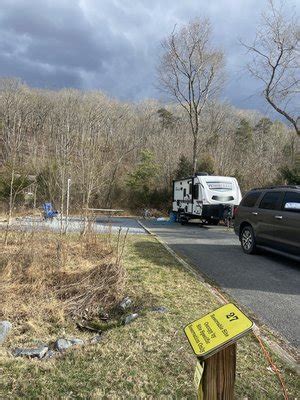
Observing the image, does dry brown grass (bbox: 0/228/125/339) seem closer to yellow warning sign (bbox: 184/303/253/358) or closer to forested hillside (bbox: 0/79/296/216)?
yellow warning sign (bbox: 184/303/253/358)

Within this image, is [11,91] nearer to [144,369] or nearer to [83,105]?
[83,105]

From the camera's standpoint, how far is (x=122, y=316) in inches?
219

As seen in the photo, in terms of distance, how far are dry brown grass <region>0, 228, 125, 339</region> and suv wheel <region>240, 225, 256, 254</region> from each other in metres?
4.39

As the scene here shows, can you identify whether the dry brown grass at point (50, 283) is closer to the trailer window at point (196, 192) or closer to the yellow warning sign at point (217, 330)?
the yellow warning sign at point (217, 330)

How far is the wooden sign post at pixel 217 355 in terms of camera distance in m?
1.96

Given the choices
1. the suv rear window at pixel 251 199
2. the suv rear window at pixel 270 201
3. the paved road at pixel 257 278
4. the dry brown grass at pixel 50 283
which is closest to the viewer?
the dry brown grass at pixel 50 283

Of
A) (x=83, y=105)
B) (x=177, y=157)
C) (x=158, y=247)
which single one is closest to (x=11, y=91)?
(x=83, y=105)

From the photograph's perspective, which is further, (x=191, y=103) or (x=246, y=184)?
(x=191, y=103)

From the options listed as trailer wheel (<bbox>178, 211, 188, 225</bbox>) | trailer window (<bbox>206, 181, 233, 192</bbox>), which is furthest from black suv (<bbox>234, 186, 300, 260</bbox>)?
trailer wheel (<bbox>178, 211, 188, 225</bbox>)

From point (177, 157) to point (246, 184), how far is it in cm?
788

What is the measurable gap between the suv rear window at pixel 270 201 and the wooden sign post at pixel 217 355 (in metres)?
8.11

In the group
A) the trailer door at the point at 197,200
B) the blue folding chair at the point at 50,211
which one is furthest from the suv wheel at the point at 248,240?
the trailer door at the point at 197,200

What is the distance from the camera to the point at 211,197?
1942cm

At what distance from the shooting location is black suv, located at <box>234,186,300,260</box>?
890 cm
